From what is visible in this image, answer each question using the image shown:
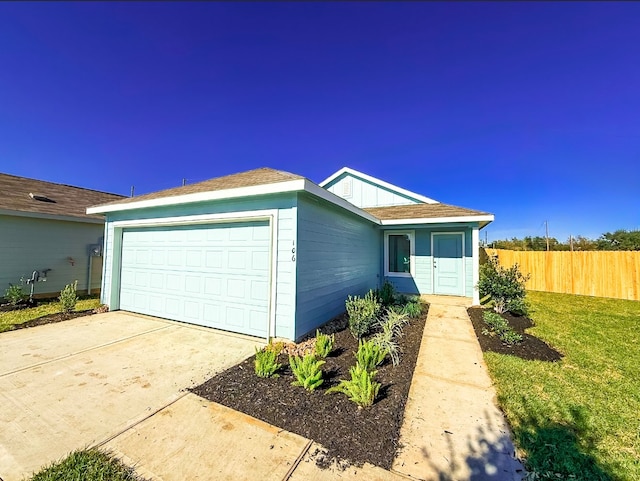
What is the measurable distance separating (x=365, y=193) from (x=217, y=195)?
27.4ft

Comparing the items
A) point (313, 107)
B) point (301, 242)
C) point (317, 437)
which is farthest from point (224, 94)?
point (317, 437)

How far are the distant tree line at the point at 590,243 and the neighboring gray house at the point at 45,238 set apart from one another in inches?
1147

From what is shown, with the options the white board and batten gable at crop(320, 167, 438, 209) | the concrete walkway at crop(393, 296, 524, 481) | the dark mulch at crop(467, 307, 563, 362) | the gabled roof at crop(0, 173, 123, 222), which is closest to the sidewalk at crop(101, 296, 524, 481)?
the concrete walkway at crop(393, 296, 524, 481)

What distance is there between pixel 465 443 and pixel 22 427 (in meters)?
4.19

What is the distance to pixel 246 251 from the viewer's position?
5309mm

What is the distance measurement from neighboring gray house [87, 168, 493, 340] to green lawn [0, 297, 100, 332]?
3.73 ft

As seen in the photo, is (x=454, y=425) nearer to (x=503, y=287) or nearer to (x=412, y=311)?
(x=412, y=311)

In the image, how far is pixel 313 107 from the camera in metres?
9.63

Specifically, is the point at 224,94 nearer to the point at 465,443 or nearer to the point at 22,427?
the point at 22,427

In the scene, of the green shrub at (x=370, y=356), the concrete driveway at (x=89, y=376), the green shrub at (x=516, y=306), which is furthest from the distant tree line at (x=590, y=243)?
the concrete driveway at (x=89, y=376)

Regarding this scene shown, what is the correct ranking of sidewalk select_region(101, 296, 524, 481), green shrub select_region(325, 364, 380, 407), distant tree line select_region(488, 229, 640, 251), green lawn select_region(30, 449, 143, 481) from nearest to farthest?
1. green lawn select_region(30, 449, 143, 481)
2. sidewalk select_region(101, 296, 524, 481)
3. green shrub select_region(325, 364, 380, 407)
4. distant tree line select_region(488, 229, 640, 251)

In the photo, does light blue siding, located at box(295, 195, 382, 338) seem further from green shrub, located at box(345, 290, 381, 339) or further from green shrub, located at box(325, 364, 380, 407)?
green shrub, located at box(325, 364, 380, 407)

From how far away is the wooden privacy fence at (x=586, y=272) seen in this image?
33.8 feet

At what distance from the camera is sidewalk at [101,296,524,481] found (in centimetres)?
203
